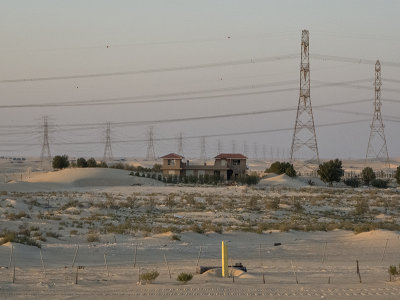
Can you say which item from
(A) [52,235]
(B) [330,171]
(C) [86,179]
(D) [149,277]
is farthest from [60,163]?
(D) [149,277]

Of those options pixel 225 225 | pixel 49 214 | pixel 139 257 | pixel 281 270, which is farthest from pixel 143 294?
pixel 49 214

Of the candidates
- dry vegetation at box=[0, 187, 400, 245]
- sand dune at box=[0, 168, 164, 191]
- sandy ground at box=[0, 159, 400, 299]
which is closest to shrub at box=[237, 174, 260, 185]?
sand dune at box=[0, 168, 164, 191]

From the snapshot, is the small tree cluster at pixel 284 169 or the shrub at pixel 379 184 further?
the small tree cluster at pixel 284 169

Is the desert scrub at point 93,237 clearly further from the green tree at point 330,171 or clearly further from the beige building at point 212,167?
the beige building at point 212,167

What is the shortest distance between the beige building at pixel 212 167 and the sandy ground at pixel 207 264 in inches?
2646

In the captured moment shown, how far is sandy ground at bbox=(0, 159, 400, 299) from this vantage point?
19812mm

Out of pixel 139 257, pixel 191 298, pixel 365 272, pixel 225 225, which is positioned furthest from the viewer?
pixel 225 225

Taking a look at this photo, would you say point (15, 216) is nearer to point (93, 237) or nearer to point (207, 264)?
point (93, 237)

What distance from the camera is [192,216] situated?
50.1m

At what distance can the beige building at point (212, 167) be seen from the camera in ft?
373

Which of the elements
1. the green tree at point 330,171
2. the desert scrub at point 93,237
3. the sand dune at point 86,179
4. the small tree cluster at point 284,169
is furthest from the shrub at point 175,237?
the small tree cluster at point 284,169

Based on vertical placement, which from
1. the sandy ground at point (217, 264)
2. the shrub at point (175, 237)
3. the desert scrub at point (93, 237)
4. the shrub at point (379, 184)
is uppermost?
the shrub at point (379, 184)

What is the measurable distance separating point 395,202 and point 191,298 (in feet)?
179

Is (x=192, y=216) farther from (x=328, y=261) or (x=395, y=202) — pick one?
(x=395, y=202)
